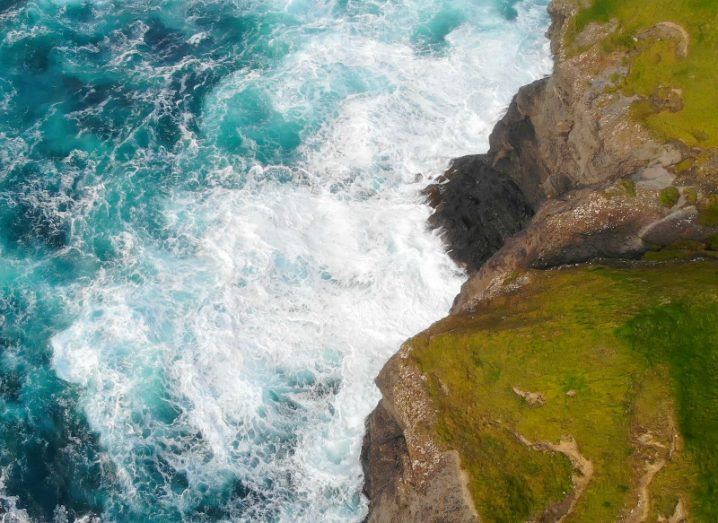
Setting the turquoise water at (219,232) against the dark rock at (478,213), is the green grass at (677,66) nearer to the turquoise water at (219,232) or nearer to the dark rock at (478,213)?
the dark rock at (478,213)

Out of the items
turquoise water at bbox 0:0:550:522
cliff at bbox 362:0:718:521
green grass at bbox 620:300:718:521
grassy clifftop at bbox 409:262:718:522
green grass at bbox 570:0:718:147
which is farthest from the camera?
turquoise water at bbox 0:0:550:522

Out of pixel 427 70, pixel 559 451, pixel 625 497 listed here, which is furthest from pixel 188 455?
pixel 427 70

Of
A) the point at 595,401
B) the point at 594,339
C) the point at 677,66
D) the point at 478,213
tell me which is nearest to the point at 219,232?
the point at 478,213

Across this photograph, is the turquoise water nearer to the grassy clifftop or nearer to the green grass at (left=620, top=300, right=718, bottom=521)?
the grassy clifftop

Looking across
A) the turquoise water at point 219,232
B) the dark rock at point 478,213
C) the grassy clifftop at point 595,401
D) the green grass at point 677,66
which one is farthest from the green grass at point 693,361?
the turquoise water at point 219,232

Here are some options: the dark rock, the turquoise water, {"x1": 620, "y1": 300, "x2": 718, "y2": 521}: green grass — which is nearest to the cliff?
{"x1": 620, "y1": 300, "x2": 718, "y2": 521}: green grass
